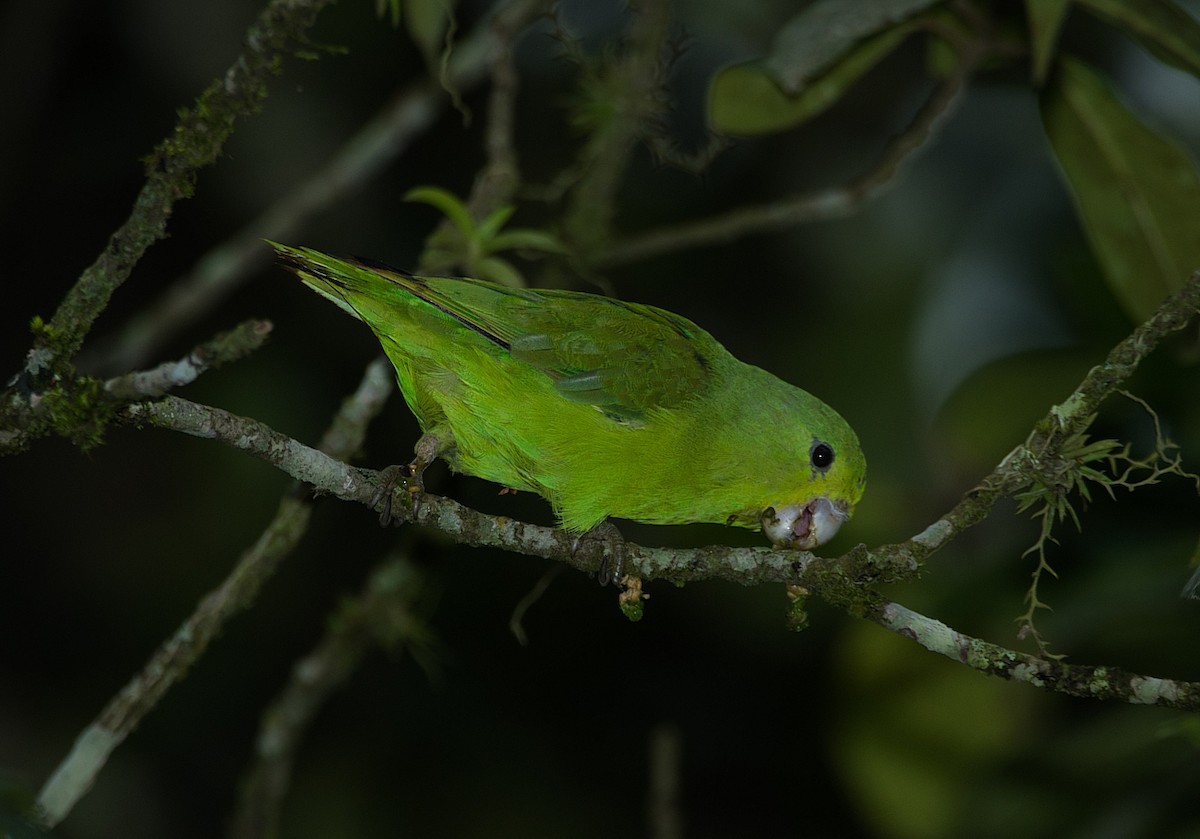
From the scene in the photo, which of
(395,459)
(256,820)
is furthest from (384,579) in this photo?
(395,459)

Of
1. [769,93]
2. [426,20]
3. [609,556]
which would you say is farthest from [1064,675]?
[426,20]

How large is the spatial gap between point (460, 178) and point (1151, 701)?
17.0ft

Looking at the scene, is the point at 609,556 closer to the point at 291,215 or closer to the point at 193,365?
the point at 193,365

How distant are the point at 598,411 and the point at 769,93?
1.29 metres

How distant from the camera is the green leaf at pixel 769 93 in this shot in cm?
344

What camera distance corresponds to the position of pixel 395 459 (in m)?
5.99

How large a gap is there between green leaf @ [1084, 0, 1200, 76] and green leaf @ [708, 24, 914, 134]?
0.68 m

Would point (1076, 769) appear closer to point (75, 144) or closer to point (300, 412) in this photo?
point (300, 412)

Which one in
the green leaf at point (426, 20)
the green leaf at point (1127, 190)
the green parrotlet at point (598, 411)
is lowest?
the green parrotlet at point (598, 411)

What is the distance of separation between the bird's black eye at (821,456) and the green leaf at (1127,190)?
994 millimetres

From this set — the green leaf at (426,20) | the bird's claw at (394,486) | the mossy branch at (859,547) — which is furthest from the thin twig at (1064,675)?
the green leaf at (426,20)

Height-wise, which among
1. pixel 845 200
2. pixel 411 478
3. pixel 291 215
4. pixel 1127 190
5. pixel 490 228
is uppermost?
pixel 845 200

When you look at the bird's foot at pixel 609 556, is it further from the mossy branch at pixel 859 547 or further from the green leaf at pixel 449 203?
the green leaf at pixel 449 203

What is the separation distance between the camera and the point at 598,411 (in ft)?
10.1
